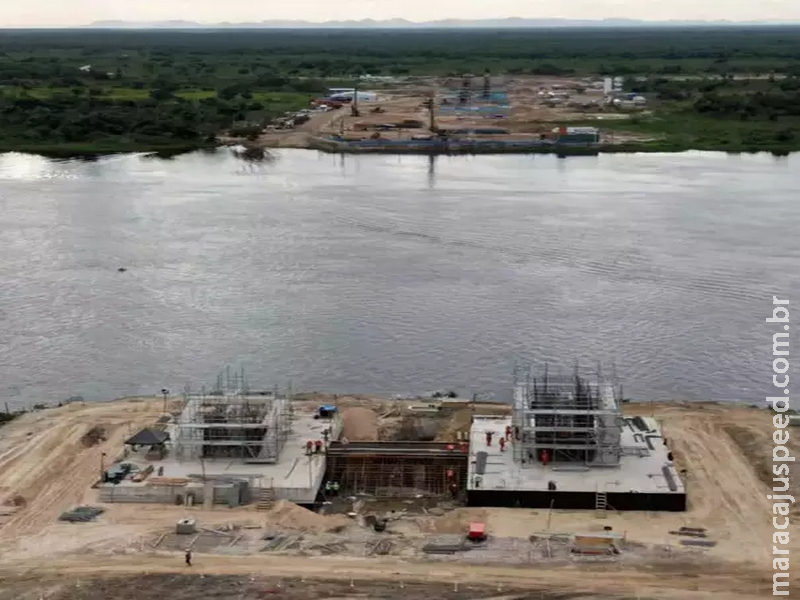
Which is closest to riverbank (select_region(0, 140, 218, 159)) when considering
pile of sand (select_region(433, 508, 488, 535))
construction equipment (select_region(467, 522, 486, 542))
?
pile of sand (select_region(433, 508, 488, 535))

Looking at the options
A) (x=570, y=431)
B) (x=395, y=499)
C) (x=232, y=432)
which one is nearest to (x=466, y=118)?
(x=232, y=432)

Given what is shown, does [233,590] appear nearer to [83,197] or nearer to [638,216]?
[638,216]

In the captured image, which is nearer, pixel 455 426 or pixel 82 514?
pixel 82 514

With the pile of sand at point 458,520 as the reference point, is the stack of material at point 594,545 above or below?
above

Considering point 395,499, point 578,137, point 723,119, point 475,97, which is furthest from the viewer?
point 475,97

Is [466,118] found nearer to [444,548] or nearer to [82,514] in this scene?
[82,514]

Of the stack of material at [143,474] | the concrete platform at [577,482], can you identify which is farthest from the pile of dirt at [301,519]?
the stack of material at [143,474]

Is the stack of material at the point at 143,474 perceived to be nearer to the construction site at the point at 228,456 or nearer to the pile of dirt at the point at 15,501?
the construction site at the point at 228,456
